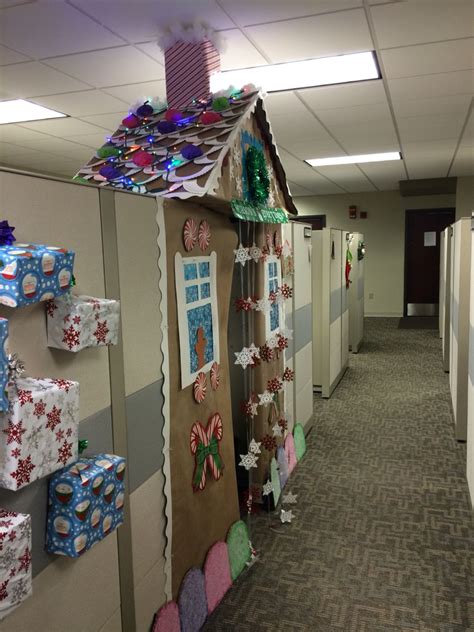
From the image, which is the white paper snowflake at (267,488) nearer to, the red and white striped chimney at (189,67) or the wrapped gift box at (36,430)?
the wrapped gift box at (36,430)

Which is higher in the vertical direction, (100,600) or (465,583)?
(100,600)

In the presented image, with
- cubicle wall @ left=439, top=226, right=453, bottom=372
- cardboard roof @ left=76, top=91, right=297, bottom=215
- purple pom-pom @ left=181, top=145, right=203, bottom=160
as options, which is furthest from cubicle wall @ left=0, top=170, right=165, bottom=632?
cubicle wall @ left=439, top=226, right=453, bottom=372

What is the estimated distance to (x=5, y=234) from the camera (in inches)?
42.6

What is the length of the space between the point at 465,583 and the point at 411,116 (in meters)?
3.70

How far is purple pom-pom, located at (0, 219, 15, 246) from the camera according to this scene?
108 centimetres

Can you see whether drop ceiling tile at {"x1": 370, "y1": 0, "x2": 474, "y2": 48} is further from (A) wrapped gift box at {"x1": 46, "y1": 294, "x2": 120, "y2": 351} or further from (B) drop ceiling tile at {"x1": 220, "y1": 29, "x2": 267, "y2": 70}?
(A) wrapped gift box at {"x1": 46, "y1": 294, "x2": 120, "y2": 351}

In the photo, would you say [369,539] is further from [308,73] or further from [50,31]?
[50,31]

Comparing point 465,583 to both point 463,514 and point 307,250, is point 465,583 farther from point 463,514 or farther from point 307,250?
point 307,250

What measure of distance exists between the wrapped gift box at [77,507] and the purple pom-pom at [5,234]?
56cm

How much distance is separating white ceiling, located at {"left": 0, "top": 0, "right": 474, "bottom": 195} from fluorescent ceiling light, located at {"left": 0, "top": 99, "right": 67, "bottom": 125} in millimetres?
139

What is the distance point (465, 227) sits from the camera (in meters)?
3.90

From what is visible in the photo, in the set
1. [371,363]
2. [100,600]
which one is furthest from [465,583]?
[371,363]

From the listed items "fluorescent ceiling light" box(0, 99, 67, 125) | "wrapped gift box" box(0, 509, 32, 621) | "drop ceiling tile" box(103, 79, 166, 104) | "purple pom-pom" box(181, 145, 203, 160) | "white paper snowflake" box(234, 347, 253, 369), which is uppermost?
"fluorescent ceiling light" box(0, 99, 67, 125)

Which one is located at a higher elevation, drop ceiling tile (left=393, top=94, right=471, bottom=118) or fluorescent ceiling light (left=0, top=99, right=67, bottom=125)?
fluorescent ceiling light (left=0, top=99, right=67, bottom=125)
